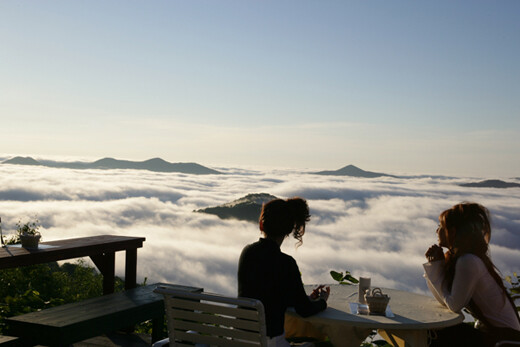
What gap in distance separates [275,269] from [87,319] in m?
1.69

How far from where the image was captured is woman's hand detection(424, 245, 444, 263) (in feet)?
10.8

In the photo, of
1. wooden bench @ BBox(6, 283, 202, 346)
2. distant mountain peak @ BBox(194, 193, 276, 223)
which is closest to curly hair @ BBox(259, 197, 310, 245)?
wooden bench @ BBox(6, 283, 202, 346)

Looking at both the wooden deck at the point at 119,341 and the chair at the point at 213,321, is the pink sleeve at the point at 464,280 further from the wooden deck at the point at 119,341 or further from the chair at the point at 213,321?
the wooden deck at the point at 119,341

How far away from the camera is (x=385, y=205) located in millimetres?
67500

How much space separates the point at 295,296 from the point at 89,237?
329 centimetres

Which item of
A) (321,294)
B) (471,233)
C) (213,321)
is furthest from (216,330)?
(471,233)

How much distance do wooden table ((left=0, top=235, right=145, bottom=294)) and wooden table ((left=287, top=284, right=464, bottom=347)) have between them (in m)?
2.45

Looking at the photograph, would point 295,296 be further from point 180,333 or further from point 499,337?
point 499,337

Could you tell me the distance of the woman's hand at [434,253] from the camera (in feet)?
10.8

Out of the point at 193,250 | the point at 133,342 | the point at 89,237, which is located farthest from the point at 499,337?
the point at 193,250

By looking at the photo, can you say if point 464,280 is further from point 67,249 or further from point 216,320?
point 67,249

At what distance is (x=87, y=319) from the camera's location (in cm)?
372

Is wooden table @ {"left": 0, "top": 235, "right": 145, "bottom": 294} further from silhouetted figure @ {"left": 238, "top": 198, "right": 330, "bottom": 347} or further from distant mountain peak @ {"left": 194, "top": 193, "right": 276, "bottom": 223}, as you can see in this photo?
distant mountain peak @ {"left": 194, "top": 193, "right": 276, "bottom": 223}

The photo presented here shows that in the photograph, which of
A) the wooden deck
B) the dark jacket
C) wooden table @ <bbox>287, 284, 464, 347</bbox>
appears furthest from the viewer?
the wooden deck
